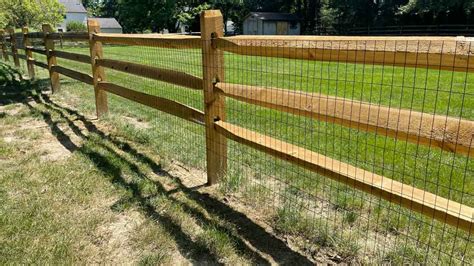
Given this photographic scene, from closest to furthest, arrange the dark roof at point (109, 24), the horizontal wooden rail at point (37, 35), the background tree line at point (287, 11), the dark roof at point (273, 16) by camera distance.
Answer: the horizontal wooden rail at point (37, 35), the background tree line at point (287, 11), the dark roof at point (273, 16), the dark roof at point (109, 24)

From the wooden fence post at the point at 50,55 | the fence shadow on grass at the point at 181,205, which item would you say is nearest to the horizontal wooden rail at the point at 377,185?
the fence shadow on grass at the point at 181,205

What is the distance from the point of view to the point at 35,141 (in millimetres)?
5844

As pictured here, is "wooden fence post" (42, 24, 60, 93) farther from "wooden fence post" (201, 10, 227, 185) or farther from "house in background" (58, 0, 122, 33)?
"house in background" (58, 0, 122, 33)

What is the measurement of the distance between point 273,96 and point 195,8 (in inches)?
1860

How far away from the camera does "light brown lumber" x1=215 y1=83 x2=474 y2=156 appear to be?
7.22 ft

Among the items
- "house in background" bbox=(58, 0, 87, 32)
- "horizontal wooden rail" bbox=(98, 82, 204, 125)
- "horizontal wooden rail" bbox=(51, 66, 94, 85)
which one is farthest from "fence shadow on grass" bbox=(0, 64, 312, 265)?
"house in background" bbox=(58, 0, 87, 32)

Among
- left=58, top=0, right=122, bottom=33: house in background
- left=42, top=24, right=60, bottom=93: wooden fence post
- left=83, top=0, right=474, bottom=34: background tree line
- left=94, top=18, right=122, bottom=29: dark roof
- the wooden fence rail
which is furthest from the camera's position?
left=94, top=18, right=122, bottom=29: dark roof

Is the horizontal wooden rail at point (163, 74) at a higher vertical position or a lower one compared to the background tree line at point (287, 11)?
lower

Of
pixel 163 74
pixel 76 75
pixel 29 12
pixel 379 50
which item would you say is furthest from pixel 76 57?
pixel 29 12

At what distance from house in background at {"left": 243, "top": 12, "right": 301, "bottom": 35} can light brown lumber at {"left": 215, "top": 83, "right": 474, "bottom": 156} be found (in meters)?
55.6

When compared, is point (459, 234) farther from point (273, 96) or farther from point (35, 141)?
point (35, 141)

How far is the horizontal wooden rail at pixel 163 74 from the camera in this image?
167 inches

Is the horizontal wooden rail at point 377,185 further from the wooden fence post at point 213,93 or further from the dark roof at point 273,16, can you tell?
the dark roof at point 273,16

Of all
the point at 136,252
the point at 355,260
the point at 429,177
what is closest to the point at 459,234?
the point at 355,260
